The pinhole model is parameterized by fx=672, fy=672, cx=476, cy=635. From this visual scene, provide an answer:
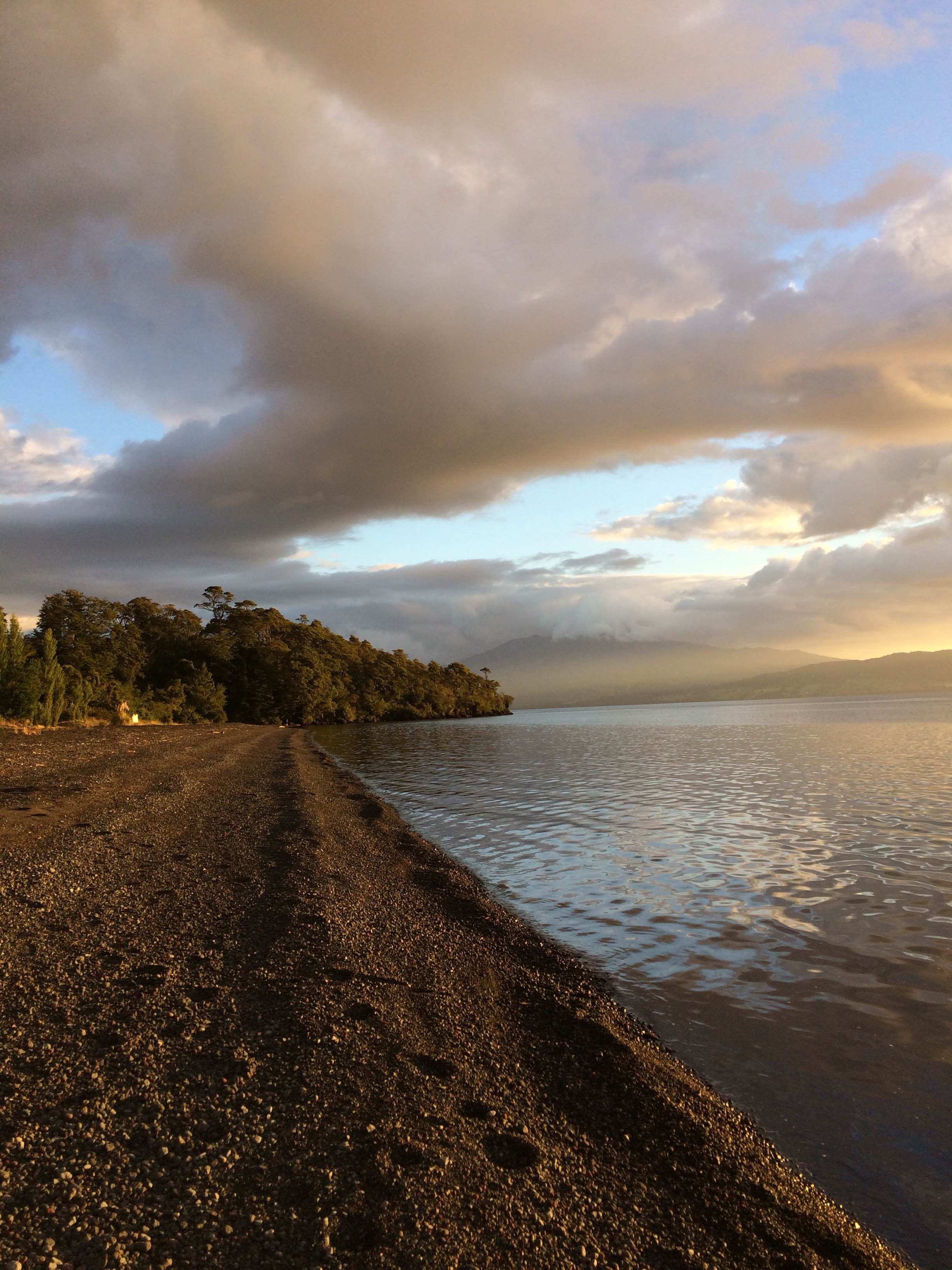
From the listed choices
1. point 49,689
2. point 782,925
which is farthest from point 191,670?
point 782,925

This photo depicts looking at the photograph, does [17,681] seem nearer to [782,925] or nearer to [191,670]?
[782,925]

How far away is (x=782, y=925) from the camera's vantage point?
11719 millimetres

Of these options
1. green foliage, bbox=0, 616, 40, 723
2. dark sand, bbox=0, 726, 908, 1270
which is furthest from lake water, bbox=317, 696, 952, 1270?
green foliage, bbox=0, 616, 40, 723

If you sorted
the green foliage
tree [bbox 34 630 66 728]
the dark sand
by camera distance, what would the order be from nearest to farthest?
the dark sand → the green foliage → tree [bbox 34 630 66 728]

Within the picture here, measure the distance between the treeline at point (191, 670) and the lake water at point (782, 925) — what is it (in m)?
25.3

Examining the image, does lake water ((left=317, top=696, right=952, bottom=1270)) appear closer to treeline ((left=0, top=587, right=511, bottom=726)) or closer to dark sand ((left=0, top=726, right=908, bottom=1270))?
dark sand ((left=0, top=726, right=908, bottom=1270))

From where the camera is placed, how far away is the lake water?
6094 millimetres

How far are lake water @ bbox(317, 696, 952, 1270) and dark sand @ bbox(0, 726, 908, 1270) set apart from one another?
649mm

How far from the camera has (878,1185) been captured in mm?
5367

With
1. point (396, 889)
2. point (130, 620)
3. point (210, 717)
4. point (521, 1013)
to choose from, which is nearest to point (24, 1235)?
point (521, 1013)

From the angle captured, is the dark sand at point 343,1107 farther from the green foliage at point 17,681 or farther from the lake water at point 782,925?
the green foliage at point 17,681

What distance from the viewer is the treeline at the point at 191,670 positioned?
143ft

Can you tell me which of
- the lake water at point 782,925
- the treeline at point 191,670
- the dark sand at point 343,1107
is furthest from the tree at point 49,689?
the dark sand at point 343,1107

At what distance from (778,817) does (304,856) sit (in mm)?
15692
